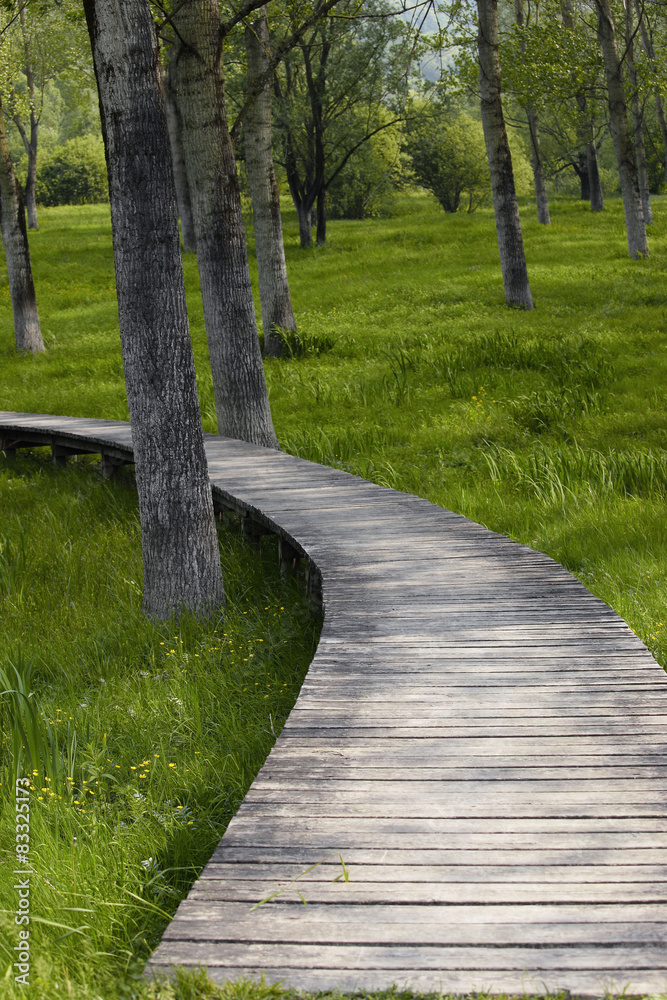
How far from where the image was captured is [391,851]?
240cm

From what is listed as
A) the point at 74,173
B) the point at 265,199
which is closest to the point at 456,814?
the point at 265,199

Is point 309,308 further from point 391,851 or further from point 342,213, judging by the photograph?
point 342,213

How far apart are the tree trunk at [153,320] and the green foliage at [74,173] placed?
47.2 metres

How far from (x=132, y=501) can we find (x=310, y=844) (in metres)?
6.24

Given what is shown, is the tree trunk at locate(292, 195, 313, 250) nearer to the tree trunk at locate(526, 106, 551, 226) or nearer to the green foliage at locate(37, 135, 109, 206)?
the tree trunk at locate(526, 106, 551, 226)

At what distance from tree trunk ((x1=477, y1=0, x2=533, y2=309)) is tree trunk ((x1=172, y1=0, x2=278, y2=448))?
845 cm

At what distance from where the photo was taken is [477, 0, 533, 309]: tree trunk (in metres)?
15.4

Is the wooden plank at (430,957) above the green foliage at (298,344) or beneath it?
beneath

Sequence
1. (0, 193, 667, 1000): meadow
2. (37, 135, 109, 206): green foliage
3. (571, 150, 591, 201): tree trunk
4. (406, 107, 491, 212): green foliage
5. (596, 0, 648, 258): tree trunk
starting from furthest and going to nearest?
(37, 135, 109, 206): green foliage
(571, 150, 591, 201): tree trunk
(406, 107, 491, 212): green foliage
(596, 0, 648, 258): tree trunk
(0, 193, 667, 1000): meadow

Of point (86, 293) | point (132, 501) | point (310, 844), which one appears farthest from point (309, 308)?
point (310, 844)

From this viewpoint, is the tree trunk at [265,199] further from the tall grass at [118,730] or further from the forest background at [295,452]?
the tall grass at [118,730]

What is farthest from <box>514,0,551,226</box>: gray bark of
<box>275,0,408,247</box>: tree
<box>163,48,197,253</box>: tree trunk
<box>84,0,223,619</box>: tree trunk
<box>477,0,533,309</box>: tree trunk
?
<box>84,0,223,619</box>: tree trunk

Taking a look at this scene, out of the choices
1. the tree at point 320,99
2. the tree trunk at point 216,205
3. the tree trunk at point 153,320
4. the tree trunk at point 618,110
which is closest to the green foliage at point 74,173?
the tree at point 320,99

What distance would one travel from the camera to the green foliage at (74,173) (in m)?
48.7
